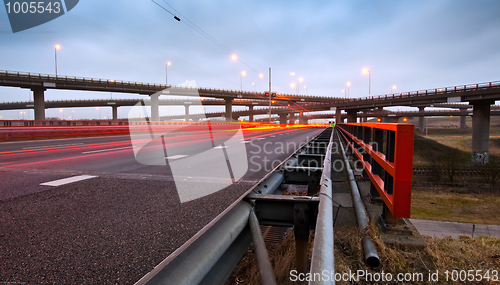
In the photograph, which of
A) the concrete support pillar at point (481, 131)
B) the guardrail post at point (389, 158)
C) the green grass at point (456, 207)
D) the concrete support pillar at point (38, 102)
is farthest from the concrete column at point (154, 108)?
the guardrail post at point (389, 158)

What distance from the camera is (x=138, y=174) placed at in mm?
6301

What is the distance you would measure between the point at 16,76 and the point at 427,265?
69413mm

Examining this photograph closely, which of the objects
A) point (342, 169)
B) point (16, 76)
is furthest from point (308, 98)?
point (342, 169)

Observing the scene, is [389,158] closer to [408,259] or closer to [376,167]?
[376,167]

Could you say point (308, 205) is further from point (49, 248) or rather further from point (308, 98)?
point (308, 98)

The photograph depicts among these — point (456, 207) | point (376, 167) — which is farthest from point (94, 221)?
point (456, 207)

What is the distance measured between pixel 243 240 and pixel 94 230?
6.31 ft

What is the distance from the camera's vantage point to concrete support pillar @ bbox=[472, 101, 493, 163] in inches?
1815

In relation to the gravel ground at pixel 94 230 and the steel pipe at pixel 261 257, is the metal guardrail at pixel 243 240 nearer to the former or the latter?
the steel pipe at pixel 261 257

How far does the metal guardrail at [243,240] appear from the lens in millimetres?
1330

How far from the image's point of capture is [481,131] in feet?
151

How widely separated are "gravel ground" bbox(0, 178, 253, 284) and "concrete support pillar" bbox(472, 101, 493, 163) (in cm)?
5767

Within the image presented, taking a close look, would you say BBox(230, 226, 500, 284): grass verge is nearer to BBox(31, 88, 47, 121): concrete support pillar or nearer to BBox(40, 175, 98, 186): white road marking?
BBox(40, 175, 98, 186): white road marking

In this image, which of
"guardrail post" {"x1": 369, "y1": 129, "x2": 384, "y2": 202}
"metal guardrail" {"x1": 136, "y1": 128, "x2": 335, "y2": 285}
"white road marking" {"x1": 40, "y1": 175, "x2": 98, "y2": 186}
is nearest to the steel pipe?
"metal guardrail" {"x1": 136, "y1": 128, "x2": 335, "y2": 285}
